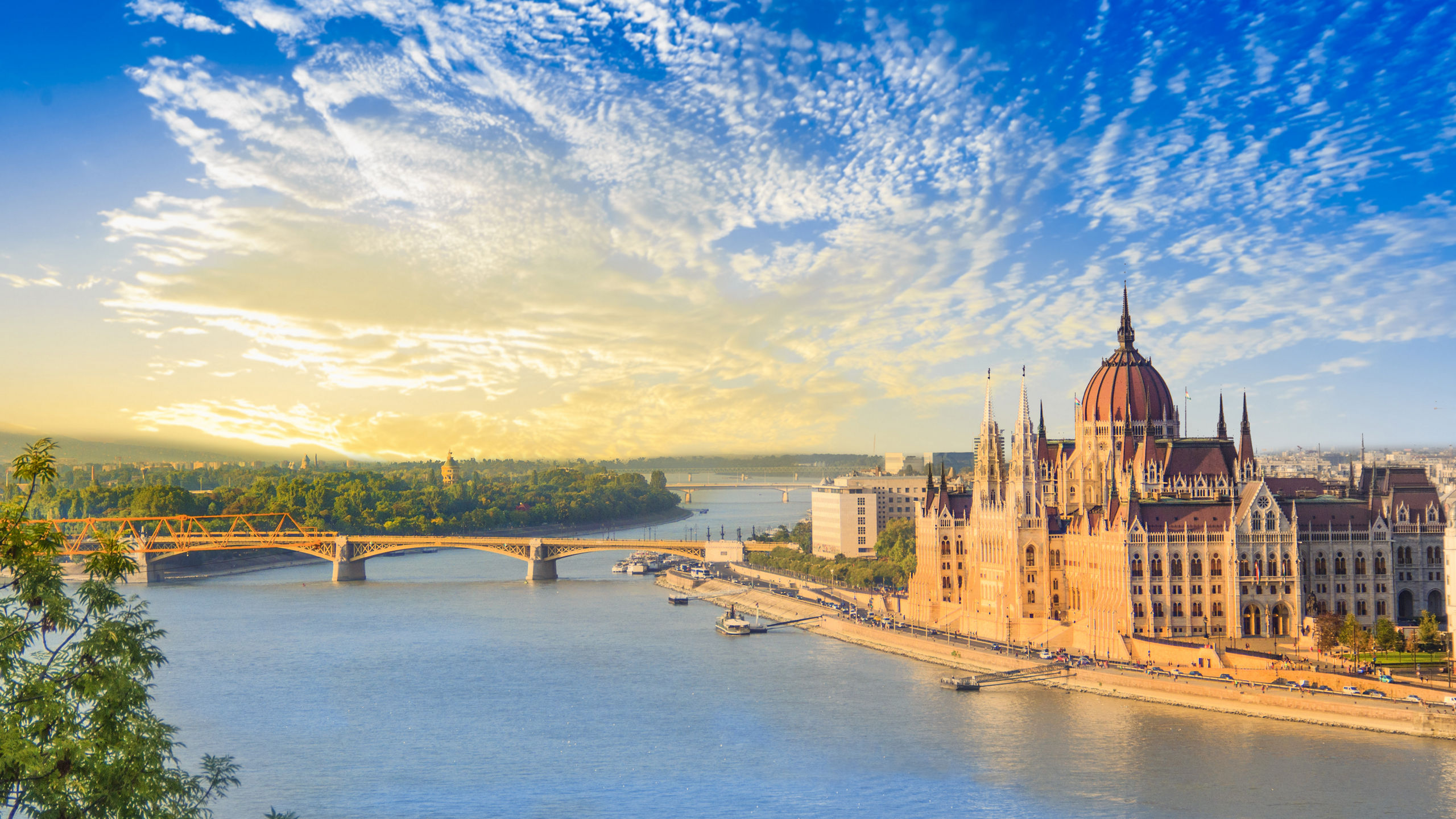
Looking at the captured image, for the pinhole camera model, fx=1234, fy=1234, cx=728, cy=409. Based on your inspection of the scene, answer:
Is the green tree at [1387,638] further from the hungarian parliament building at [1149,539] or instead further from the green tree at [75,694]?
the green tree at [75,694]

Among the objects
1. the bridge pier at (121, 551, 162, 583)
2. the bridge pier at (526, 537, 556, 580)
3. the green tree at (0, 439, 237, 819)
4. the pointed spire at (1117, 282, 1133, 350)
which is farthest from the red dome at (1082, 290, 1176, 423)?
the bridge pier at (121, 551, 162, 583)

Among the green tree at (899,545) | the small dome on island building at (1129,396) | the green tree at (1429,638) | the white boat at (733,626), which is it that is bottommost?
the white boat at (733,626)

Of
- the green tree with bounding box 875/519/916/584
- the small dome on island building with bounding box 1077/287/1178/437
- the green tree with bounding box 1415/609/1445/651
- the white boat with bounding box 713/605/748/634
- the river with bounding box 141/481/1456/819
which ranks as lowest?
the river with bounding box 141/481/1456/819

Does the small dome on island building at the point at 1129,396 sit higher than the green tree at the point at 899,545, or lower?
higher

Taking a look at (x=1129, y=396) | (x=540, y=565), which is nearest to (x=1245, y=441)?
(x=1129, y=396)

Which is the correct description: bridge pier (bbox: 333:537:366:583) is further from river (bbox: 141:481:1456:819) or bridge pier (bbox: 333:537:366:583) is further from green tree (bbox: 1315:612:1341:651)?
green tree (bbox: 1315:612:1341:651)

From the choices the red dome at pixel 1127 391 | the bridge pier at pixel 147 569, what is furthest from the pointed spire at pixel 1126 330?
the bridge pier at pixel 147 569
